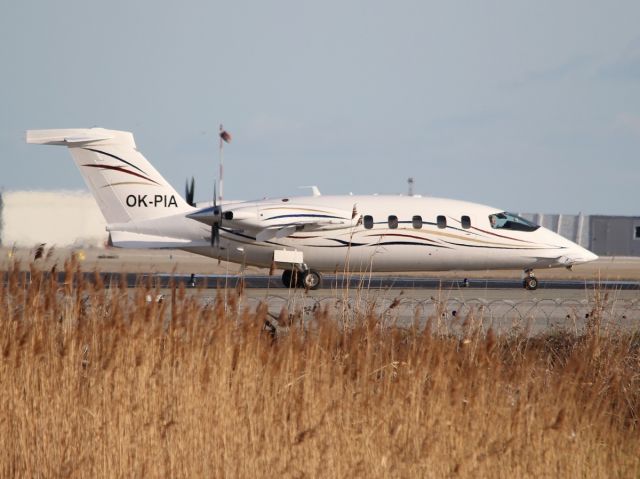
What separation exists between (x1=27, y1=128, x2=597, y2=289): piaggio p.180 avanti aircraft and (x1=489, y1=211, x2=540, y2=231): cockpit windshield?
0.11 feet

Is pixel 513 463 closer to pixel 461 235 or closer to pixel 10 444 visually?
pixel 10 444

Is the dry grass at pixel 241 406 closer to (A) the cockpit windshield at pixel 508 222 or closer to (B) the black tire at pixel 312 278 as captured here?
(B) the black tire at pixel 312 278

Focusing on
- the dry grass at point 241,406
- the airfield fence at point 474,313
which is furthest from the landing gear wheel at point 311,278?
the dry grass at point 241,406

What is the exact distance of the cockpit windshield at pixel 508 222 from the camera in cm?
3125

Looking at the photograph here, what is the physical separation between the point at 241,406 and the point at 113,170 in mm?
21888

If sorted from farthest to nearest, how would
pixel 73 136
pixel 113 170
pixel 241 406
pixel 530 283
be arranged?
1. pixel 530 283
2. pixel 73 136
3. pixel 113 170
4. pixel 241 406

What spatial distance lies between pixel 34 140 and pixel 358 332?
23480 millimetres

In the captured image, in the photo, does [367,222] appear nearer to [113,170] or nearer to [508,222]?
[508,222]

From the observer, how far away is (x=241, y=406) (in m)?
8.09

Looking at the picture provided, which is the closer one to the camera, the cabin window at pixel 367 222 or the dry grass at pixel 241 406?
the dry grass at pixel 241 406

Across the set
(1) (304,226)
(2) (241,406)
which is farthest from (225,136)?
(2) (241,406)

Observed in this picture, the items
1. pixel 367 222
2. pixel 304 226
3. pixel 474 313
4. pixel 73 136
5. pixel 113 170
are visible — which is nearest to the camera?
pixel 474 313

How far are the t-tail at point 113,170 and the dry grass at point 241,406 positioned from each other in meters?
20.1

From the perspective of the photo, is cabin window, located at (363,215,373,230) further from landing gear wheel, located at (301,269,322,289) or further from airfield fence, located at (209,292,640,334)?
airfield fence, located at (209,292,640,334)
